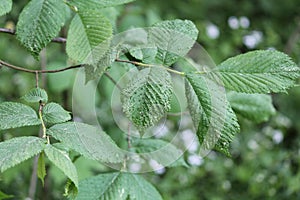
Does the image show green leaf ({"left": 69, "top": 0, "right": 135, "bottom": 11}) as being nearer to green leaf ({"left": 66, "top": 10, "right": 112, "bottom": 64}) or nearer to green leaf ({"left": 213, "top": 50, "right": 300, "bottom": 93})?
green leaf ({"left": 66, "top": 10, "right": 112, "bottom": 64})

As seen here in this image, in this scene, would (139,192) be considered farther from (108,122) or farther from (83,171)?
(108,122)

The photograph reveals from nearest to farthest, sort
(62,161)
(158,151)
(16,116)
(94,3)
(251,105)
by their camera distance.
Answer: (62,161), (16,116), (94,3), (158,151), (251,105)

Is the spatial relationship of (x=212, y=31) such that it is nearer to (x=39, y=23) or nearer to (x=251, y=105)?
(x=251, y=105)

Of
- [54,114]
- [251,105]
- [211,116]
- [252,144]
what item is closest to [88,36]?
[54,114]

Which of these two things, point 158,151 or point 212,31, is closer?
point 158,151

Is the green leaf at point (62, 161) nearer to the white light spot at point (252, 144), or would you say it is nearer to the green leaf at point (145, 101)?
the green leaf at point (145, 101)

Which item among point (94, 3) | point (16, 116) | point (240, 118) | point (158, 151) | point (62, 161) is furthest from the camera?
point (240, 118)

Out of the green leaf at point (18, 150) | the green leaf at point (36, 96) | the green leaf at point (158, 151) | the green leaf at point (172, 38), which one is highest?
the green leaf at point (172, 38)

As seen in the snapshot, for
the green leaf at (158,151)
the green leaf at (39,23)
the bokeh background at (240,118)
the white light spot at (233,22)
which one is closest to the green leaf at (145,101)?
the green leaf at (39,23)
